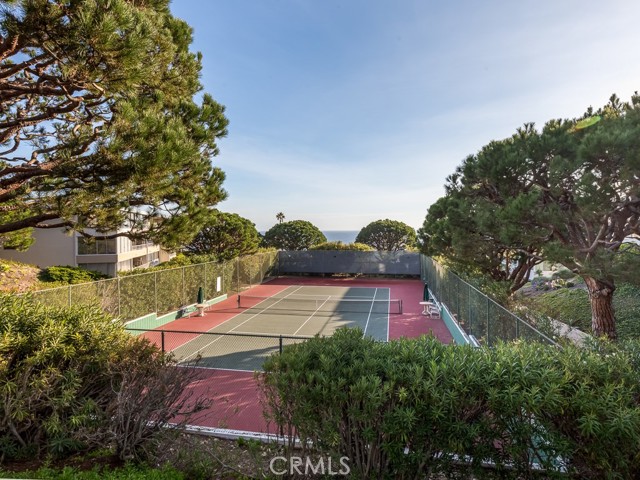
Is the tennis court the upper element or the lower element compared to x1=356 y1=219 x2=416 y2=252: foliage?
lower

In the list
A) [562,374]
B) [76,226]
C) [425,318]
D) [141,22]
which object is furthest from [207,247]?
[562,374]

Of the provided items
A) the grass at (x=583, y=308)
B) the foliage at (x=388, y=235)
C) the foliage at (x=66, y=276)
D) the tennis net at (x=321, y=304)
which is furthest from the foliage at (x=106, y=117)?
the foliage at (x=388, y=235)

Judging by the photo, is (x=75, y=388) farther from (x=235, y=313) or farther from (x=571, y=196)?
(x=235, y=313)

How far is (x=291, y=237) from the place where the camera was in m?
39.2

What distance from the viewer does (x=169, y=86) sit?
26.2 feet

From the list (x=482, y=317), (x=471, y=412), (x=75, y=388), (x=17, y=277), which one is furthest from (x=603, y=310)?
(x=17, y=277)

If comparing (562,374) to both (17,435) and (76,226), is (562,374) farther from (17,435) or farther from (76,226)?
(76,226)

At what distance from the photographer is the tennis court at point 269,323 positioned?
987cm

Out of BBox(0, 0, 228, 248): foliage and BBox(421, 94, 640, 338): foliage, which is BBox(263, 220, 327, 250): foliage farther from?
BBox(0, 0, 228, 248): foliage

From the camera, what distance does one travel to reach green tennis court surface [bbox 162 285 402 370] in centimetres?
990

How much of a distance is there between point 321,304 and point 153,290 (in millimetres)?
9201

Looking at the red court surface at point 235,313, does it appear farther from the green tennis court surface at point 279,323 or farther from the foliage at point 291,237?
the foliage at point 291,237

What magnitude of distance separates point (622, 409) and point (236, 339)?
35.5ft

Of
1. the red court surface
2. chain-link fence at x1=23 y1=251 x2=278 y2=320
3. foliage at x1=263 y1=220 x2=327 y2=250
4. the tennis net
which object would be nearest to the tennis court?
the tennis net
